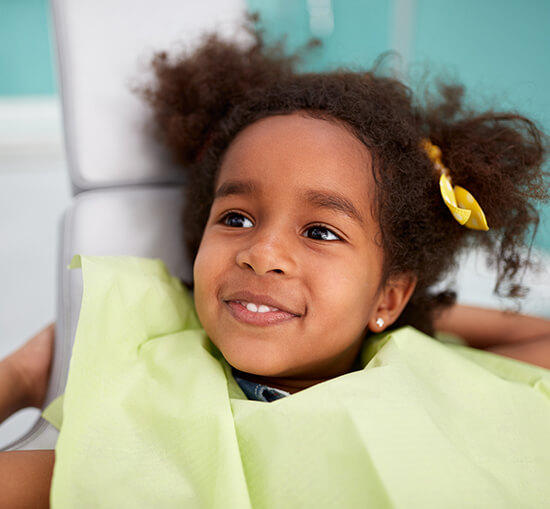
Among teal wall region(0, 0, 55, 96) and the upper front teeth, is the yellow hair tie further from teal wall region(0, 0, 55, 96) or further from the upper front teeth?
teal wall region(0, 0, 55, 96)

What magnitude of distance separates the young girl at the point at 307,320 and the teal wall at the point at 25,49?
1.93m

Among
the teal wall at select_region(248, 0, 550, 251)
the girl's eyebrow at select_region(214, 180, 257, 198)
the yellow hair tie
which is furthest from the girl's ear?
the teal wall at select_region(248, 0, 550, 251)

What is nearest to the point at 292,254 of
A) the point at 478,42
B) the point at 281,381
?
the point at 281,381

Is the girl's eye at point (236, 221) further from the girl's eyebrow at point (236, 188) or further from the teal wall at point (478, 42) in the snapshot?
Result: the teal wall at point (478, 42)

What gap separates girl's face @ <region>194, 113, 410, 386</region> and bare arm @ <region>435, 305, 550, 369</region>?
12.2 inches

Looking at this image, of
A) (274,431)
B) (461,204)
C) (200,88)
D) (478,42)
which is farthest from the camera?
(478,42)

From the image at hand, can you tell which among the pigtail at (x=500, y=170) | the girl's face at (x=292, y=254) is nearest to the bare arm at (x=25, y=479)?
the girl's face at (x=292, y=254)

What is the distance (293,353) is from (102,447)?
24 cm

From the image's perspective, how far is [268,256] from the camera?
674mm

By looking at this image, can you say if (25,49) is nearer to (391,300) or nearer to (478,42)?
(478,42)

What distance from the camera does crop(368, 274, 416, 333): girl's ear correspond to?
2.70ft

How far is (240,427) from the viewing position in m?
0.62

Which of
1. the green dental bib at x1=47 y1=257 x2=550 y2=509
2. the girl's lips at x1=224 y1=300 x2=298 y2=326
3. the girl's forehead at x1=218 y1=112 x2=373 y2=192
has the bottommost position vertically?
the green dental bib at x1=47 y1=257 x2=550 y2=509

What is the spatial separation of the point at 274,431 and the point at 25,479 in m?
0.27
